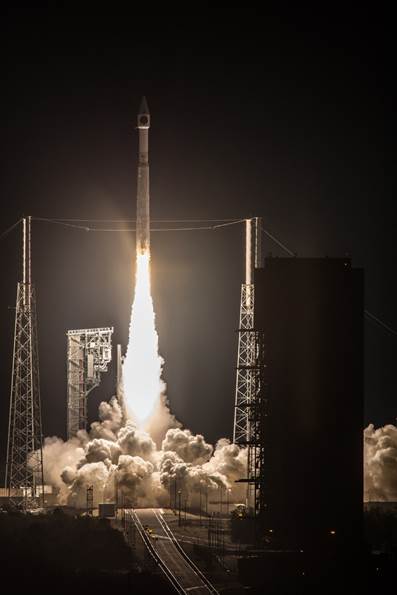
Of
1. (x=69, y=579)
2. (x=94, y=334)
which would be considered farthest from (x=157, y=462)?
(x=69, y=579)

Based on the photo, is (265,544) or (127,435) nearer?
(265,544)

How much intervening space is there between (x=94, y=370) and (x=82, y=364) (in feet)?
6.77

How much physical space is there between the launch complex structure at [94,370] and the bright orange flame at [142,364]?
88.7 inches

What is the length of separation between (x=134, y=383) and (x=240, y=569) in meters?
36.5

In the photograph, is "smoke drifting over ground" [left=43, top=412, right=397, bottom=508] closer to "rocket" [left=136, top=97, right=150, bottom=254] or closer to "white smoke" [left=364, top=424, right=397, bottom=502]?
"white smoke" [left=364, top=424, right=397, bottom=502]

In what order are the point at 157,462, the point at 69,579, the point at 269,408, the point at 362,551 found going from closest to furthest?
the point at 69,579 → the point at 362,551 → the point at 269,408 → the point at 157,462

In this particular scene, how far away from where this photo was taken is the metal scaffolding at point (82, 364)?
148375mm

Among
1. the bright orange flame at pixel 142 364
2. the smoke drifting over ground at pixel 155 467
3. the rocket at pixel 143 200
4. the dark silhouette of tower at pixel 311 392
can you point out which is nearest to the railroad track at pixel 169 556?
the smoke drifting over ground at pixel 155 467

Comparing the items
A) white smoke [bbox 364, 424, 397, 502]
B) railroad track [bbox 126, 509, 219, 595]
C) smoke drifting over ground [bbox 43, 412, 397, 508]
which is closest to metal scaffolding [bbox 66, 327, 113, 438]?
smoke drifting over ground [bbox 43, 412, 397, 508]

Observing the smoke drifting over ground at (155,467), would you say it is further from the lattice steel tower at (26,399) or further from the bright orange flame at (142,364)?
the lattice steel tower at (26,399)

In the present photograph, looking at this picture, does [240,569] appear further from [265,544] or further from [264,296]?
[264,296]

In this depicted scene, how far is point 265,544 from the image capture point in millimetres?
121438

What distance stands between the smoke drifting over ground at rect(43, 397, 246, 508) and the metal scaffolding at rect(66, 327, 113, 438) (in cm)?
251

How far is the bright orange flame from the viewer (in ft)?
481
